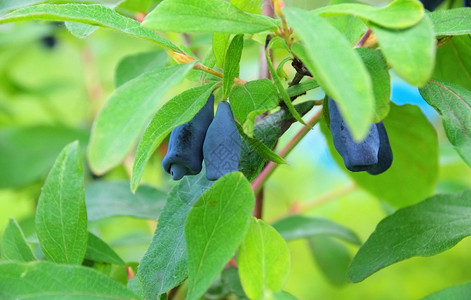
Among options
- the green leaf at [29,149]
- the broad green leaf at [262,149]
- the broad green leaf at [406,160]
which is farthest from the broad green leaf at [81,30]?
the green leaf at [29,149]

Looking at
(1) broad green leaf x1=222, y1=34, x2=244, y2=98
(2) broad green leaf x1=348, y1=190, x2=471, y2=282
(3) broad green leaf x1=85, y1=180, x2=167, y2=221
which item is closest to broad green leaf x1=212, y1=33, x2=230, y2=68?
(1) broad green leaf x1=222, y1=34, x2=244, y2=98

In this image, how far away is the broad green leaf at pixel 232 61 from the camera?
0.50 m

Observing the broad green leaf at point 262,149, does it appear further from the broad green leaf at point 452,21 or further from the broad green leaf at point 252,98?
the broad green leaf at point 452,21

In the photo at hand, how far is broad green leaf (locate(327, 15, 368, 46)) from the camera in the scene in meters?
0.56

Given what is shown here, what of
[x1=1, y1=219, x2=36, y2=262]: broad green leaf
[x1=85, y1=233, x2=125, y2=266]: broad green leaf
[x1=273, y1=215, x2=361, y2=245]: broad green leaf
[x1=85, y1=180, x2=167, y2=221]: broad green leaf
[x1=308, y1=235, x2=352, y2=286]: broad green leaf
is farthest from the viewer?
[x1=308, y1=235, x2=352, y2=286]: broad green leaf

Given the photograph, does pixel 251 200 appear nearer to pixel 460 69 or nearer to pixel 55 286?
pixel 55 286

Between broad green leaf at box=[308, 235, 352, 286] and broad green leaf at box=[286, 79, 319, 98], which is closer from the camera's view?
broad green leaf at box=[286, 79, 319, 98]

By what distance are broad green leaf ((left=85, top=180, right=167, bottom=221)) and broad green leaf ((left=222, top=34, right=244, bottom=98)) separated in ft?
1.18

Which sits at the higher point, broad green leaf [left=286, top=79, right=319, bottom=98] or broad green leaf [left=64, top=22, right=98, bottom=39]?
broad green leaf [left=64, top=22, right=98, bottom=39]

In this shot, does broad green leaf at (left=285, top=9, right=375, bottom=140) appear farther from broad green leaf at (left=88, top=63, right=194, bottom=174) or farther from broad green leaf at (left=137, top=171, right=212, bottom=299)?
broad green leaf at (left=137, top=171, right=212, bottom=299)

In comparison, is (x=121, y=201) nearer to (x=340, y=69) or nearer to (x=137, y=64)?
(x=137, y=64)

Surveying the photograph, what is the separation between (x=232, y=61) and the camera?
0.50 meters

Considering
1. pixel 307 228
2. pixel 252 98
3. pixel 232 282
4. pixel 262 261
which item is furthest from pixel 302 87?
pixel 307 228

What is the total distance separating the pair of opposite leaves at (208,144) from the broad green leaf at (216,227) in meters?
0.02
